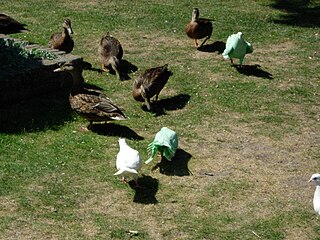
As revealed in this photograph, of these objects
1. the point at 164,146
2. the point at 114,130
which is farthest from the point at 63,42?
the point at 164,146

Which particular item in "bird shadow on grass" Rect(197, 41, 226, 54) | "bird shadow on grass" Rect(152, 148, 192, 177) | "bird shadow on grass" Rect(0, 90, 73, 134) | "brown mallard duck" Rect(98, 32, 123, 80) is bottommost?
"bird shadow on grass" Rect(0, 90, 73, 134)

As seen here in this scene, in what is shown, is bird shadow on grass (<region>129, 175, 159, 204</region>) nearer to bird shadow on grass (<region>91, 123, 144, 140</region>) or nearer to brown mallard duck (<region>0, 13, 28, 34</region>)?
bird shadow on grass (<region>91, 123, 144, 140</region>)

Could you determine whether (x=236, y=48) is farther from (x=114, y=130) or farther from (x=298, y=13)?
(x=298, y=13)

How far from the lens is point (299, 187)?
8328 mm

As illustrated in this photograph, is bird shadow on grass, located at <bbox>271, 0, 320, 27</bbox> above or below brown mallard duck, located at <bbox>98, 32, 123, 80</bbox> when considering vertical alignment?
below

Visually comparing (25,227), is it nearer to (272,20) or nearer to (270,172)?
(270,172)

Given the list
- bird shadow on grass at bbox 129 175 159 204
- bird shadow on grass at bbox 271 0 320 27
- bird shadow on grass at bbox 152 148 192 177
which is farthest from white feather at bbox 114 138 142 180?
bird shadow on grass at bbox 271 0 320 27

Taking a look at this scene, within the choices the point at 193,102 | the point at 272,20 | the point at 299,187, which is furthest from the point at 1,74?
the point at 272,20

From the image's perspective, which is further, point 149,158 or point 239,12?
point 239,12

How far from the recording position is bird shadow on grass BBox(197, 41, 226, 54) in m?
13.2

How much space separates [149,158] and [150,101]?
6.87 ft

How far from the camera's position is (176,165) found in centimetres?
874

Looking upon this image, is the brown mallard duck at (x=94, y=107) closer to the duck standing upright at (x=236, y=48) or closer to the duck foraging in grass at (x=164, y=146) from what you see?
the duck foraging in grass at (x=164, y=146)

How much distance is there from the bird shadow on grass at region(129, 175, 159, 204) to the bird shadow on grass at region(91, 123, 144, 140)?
127cm
